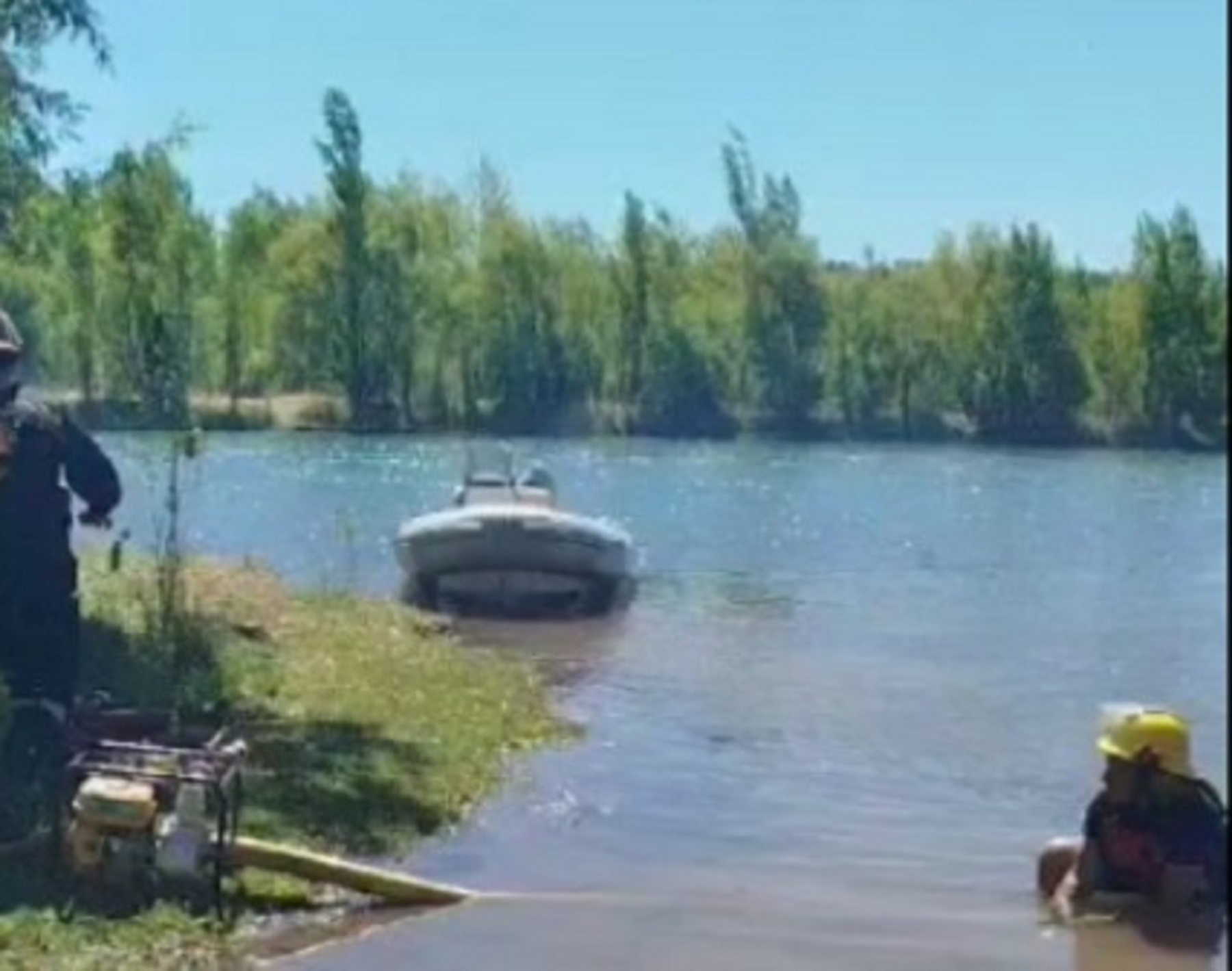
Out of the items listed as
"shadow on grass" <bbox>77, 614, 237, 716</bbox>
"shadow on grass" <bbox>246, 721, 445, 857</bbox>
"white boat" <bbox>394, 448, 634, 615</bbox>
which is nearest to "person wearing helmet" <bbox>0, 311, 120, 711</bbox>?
"shadow on grass" <bbox>246, 721, 445, 857</bbox>

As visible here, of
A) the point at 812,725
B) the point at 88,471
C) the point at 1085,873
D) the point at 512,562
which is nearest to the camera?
the point at 1085,873

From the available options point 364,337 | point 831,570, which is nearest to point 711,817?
point 831,570

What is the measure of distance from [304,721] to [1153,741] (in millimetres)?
5616

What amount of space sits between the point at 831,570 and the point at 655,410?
2386 inches

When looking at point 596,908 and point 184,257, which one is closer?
point 596,908

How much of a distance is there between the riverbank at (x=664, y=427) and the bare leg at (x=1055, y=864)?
2502 inches

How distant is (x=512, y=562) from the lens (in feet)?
84.8

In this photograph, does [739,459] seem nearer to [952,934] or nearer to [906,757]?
[906,757]

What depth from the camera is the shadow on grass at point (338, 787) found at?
10.8 m

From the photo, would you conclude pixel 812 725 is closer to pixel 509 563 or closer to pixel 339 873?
pixel 509 563

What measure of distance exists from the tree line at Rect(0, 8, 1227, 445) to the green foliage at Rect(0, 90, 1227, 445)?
3.9 inches

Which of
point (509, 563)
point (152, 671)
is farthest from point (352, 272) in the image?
point (152, 671)

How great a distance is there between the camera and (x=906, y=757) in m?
16.5

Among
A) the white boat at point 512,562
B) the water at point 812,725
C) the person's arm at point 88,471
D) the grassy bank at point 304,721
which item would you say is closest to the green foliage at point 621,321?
the water at point 812,725
